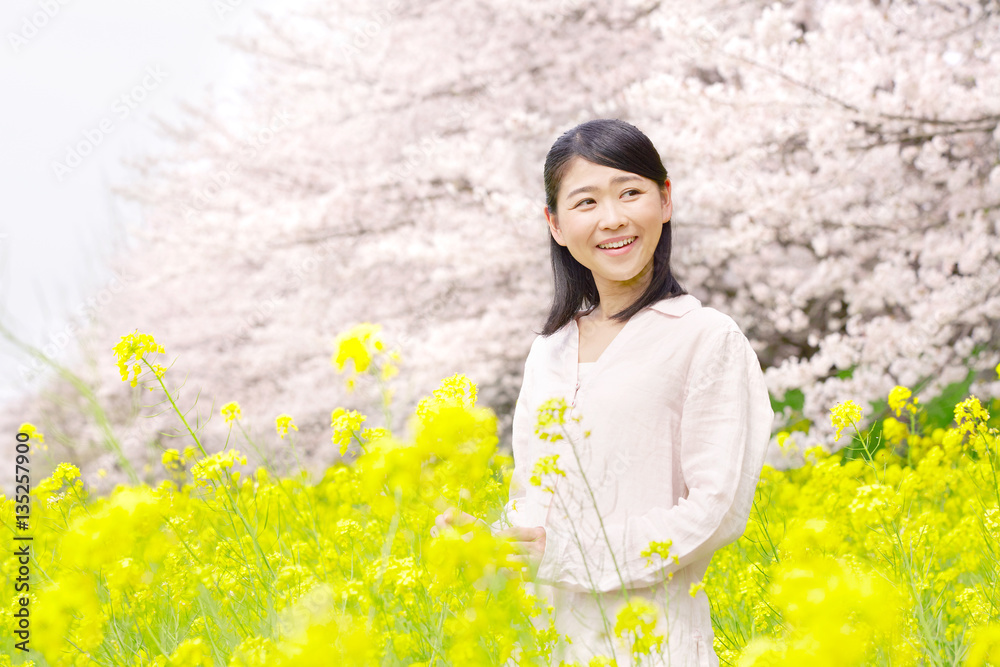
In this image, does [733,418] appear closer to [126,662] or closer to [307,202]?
[126,662]

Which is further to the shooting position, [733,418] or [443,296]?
[443,296]

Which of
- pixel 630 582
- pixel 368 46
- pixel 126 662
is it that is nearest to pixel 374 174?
pixel 368 46

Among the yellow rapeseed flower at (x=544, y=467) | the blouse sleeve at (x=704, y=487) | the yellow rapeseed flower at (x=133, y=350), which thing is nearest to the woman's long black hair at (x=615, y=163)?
the blouse sleeve at (x=704, y=487)

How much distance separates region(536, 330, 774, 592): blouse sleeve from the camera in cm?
131

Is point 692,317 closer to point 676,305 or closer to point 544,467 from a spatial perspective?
point 676,305

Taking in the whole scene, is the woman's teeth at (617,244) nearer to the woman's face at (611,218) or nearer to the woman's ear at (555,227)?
the woman's face at (611,218)

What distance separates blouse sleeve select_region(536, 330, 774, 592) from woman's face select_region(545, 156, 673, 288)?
245mm

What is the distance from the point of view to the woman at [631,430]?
133cm

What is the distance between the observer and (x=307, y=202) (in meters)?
6.21

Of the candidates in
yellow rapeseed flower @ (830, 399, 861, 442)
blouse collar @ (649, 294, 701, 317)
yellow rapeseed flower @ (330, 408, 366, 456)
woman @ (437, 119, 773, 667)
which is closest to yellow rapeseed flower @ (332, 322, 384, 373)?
yellow rapeseed flower @ (330, 408, 366, 456)

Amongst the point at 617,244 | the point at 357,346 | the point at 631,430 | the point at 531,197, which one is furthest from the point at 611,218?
the point at 531,197

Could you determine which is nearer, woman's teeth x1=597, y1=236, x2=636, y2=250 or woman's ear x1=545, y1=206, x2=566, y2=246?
woman's teeth x1=597, y1=236, x2=636, y2=250

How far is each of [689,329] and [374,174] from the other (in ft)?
16.1

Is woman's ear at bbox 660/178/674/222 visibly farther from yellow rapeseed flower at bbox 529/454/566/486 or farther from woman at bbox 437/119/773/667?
yellow rapeseed flower at bbox 529/454/566/486
